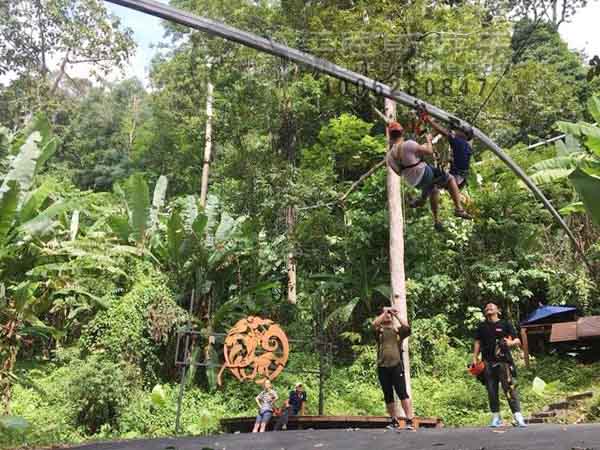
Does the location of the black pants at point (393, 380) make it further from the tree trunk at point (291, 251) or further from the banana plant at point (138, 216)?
the tree trunk at point (291, 251)

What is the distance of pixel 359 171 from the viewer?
17.7m

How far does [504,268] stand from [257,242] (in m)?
5.51

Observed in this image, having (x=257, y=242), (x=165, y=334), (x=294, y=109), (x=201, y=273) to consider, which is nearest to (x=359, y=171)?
(x=294, y=109)

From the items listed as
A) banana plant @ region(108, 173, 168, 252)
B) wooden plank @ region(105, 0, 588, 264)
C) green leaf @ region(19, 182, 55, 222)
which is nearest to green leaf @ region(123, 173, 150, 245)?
banana plant @ region(108, 173, 168, 252)

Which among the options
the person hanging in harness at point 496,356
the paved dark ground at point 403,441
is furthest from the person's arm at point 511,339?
the paved dark ground at point 403,441

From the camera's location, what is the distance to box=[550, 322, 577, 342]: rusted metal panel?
1306cm

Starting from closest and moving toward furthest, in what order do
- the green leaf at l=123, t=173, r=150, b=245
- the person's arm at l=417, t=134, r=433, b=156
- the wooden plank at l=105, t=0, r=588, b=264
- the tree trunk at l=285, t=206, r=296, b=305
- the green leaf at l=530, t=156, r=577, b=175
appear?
the wooden plank at l=105, t=0, r=588, b=264, the person's arm at l=417, t=134, r=433, b=156, the green leaf at l=530, t=156, r=577, b=175, the green leaf at l=123, t=173, r=150, b=245, the tree trunk at l=285, t=206, r=296, b=305

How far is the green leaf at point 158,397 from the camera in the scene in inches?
479

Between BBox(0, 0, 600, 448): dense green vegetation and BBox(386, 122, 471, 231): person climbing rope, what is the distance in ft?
17.4

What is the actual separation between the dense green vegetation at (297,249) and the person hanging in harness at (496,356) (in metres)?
3.91

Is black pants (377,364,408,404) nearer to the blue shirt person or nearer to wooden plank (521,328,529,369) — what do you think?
the blue shirt person

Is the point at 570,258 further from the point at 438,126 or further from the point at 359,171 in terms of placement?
the point at 438,126

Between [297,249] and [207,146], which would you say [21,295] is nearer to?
[297,249]

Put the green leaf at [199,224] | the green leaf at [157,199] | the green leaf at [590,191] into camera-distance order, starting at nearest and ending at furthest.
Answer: the green leaf at [590,191] < the green leaf at [199,224] < the green leaf at [157,199]
